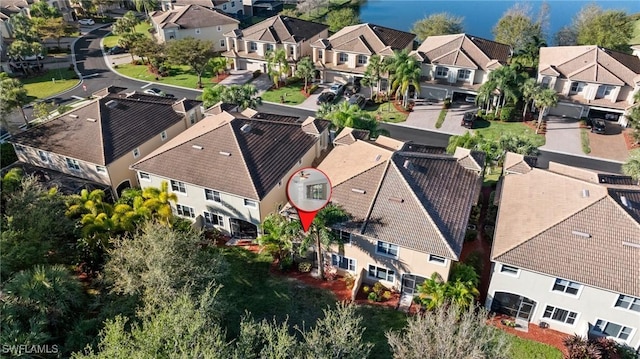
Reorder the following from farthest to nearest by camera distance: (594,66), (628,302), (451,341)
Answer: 1. (594,66)
2. (628,302)
3. (451,341)

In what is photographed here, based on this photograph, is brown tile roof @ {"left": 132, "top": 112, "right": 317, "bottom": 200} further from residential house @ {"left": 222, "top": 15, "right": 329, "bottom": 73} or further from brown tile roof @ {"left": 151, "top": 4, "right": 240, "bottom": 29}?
brown tile roof @ {"left": 151, "top": 4, "right": 240, "bottom": 29}

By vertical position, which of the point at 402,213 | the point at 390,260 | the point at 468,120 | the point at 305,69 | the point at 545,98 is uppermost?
the point at 305,69

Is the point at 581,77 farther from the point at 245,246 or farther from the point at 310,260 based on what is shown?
the point at 245,246

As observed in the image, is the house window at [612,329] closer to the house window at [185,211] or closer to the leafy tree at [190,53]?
the house window at [185,211]

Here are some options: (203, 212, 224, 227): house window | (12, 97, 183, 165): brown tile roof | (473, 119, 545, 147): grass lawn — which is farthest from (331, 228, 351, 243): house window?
(473, 119, 545, 147): grass lawn

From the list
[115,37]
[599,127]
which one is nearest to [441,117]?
[599,127]

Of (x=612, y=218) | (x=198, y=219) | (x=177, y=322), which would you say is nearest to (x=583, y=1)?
(x=612, y=218)

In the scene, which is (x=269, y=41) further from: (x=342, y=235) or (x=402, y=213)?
(x=402, y=213)

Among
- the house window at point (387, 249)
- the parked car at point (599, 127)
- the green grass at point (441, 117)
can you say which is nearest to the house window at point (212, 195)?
the house window at point (387, 249)
